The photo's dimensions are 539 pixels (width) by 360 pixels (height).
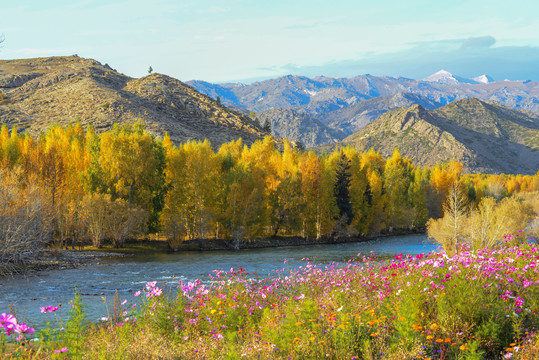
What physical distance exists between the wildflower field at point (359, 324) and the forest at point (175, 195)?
2381cm

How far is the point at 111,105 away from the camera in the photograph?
132 m

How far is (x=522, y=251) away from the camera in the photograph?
39.0 feet

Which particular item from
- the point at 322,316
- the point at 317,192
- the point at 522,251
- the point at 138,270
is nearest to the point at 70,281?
the point at 138,270

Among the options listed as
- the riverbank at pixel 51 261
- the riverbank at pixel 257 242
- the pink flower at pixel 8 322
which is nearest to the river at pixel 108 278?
the riverbank at pixel 51 261

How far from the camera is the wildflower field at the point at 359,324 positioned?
7.23 meters

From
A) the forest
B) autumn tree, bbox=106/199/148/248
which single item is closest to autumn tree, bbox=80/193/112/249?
the forest

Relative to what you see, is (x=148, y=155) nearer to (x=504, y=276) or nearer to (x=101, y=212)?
(x=101, y=212)

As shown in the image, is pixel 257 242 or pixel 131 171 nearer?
pixel 131 171

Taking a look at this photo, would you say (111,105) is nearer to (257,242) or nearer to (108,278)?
(257,242)

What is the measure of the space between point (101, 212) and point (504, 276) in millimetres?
44925

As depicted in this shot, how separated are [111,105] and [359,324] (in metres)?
138

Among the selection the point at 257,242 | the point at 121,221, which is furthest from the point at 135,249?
the point at 257,242

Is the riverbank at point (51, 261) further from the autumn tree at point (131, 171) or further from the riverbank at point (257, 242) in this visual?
the riverbank at point (257, 242)

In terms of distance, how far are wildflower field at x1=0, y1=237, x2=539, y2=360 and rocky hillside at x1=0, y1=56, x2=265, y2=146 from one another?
368 ft
